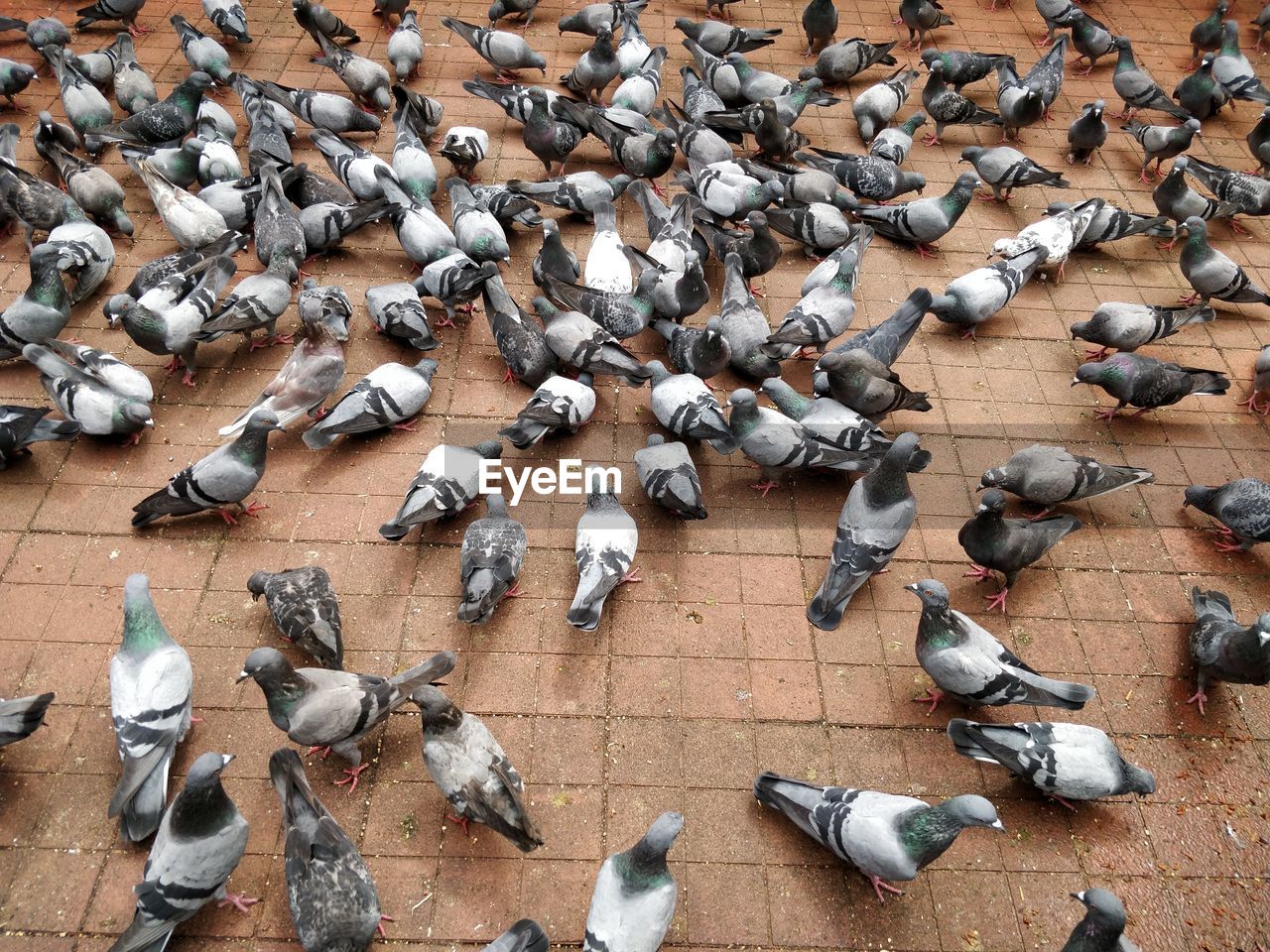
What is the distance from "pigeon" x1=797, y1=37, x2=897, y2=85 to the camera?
1073cm

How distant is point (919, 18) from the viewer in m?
11.3

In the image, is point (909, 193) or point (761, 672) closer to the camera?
point (761, 672)

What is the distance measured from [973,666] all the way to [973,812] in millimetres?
994

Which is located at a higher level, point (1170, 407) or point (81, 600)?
point (1170, 407)

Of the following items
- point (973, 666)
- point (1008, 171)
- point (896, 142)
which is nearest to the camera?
point (973, 666)

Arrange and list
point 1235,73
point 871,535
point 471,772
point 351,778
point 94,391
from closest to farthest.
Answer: point 471,772 < point 351,778 < point 871,535 < point 94,391 < point 1235,73

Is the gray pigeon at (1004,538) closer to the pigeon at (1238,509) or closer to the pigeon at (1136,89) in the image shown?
the pigeon at (1238,509)

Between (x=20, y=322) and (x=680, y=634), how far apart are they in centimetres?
555

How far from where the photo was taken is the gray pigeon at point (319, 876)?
418 cm

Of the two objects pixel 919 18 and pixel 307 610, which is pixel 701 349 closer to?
pixel 307 610

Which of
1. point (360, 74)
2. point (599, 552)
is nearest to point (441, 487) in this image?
point (599, 552)

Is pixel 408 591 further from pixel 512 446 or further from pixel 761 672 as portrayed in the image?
pixel 761 672

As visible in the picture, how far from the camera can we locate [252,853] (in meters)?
4.68

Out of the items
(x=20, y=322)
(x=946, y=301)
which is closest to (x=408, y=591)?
(x=20, y=322)
